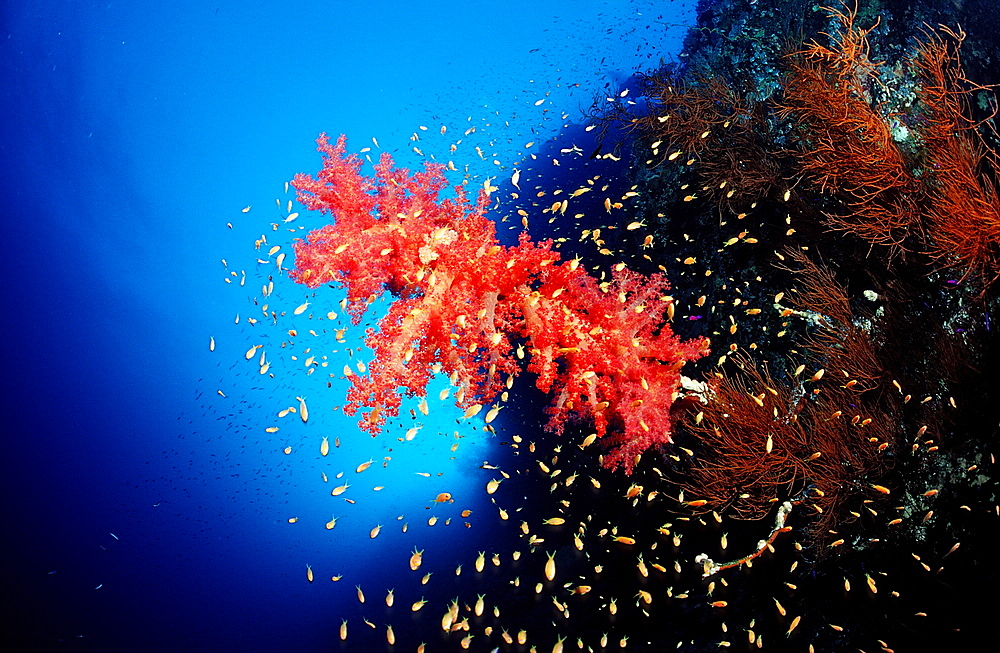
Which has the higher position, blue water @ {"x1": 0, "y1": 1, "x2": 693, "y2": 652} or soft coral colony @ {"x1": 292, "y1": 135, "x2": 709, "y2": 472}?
blue water @ {"x1": 0, "y1": 1, "x2": 693, "y2": 652}

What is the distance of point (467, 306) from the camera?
4129 mm

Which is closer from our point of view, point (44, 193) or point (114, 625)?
point (114, 625)

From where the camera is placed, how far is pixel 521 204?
12180 mm

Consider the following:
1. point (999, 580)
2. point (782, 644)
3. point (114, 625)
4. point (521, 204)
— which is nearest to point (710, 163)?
point (999, 580)

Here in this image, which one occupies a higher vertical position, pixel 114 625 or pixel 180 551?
pixel 180 551

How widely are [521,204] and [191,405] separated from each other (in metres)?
47.3

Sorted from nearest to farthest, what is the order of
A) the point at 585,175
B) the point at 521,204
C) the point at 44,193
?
1. the point at 585,175
2. the point at 521,204
3. the point at 44,193

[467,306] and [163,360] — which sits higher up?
[163,360]

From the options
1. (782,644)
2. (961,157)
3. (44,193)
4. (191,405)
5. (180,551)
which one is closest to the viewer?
(782,644)

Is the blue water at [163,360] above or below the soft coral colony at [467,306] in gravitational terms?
above

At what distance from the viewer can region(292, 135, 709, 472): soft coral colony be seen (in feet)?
13.5

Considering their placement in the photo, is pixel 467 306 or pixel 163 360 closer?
pixel 467 306

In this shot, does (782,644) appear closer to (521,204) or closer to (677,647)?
(677,647)

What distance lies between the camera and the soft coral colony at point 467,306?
13.5ft
